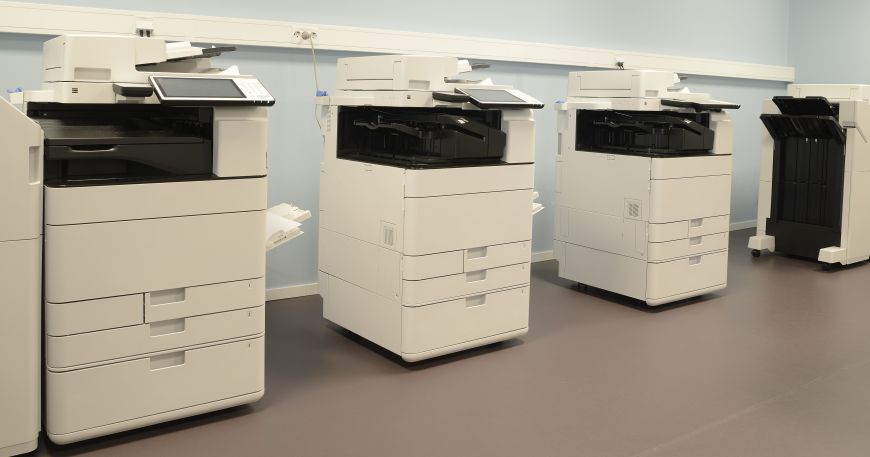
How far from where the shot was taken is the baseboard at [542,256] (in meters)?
4.84

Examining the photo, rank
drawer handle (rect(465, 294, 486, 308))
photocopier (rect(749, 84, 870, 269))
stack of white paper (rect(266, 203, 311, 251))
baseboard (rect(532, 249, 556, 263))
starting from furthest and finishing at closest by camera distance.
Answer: baseboard (rect(532, 249, 556, 263)) < photocopier (rect(749, 84, 870, 269)) < drawer handle (rect(465, 294, 486, 308)) < stack of white paper (rect(266, 203, 311, 251))

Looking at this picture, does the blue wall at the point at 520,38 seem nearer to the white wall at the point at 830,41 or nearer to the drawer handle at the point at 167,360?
the white wall at the point at 830,41

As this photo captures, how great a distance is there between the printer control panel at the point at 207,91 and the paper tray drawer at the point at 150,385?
2.42 feet

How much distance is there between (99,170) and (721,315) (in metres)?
2.82

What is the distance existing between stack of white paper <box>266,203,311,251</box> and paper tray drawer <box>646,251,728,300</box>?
1.71 metres

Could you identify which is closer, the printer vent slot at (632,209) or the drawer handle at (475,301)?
the drawer handle at (475,301)

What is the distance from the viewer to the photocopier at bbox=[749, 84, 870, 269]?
472 cm

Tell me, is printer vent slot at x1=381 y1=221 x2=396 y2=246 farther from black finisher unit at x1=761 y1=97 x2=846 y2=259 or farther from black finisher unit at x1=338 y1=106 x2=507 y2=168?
black finisher unit at x1=761 y1=97 x2=846 y2=259

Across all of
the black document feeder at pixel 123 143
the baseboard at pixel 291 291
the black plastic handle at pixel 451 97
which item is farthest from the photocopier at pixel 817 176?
the black document feeder at pixel 123 143

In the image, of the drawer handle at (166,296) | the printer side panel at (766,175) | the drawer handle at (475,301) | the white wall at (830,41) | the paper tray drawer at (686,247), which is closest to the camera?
the drawer handle at (166,296)

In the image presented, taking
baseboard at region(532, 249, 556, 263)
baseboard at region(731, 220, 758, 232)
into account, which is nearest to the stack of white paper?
baseboard at region(532, 249, 556, 263)

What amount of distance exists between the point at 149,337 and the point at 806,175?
13.9ft

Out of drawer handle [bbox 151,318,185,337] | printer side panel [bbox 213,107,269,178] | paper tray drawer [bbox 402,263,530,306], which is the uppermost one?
printer side panel [bbox 213,107,269,178]

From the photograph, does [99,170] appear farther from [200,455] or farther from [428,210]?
[428,210]
